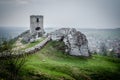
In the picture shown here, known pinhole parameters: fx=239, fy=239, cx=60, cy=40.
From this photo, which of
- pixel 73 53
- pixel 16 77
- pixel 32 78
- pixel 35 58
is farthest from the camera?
pixel 73 53

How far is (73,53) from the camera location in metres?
58.3

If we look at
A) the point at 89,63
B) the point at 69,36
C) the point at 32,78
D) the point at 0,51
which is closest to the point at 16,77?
the point at 32,78

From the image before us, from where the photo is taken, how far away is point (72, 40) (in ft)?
199

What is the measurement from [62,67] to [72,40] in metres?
15.0

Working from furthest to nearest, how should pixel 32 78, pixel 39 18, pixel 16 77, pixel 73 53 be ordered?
pixel 39 18 → pixel 73 53 → pixel 32 78 → pixel 16 77

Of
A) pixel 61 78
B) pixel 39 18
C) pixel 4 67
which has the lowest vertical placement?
pixel 61 78

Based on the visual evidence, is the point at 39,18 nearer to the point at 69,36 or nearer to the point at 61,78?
the point at 69,36

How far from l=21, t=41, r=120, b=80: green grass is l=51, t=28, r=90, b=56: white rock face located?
5.59ft

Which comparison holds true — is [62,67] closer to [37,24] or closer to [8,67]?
[8,67]

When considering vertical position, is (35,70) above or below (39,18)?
below

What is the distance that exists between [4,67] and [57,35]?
26.4m

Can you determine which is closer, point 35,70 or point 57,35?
point 35,70

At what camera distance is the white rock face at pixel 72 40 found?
193ft

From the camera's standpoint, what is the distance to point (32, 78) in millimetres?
40594
